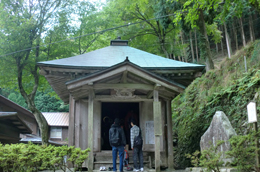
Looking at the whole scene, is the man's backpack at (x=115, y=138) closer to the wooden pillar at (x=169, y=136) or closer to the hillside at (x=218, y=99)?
the wooden pillar at (x=169, y=136)

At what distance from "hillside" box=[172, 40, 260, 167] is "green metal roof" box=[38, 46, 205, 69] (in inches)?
112

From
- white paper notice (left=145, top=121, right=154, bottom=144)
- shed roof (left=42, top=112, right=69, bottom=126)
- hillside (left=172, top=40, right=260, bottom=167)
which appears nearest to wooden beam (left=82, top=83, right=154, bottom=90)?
white paper notice (left=145, top=121, right=154, bottom=144)

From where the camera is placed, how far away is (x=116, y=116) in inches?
536

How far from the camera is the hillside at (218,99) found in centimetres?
1135

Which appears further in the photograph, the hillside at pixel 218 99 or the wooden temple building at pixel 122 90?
the hillside at pixel 218 99

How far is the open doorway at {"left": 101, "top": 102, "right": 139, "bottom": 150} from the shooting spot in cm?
1257

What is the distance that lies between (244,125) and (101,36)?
16.3 metres

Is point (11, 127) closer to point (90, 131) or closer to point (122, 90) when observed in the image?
point (90, 131)

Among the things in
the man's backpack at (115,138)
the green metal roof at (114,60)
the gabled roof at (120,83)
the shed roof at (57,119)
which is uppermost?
the green metal roof at (114,60)

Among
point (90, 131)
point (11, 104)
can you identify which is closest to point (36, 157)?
point (90, 131)

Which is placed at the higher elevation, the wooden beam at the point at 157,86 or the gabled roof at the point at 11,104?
the gabled roof at the point at 11,104

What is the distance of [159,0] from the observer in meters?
20.4

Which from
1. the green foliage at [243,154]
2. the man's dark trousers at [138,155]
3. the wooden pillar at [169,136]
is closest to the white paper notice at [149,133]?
the wooden pillar at [169,136]

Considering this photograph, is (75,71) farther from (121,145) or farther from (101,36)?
(101,36)
